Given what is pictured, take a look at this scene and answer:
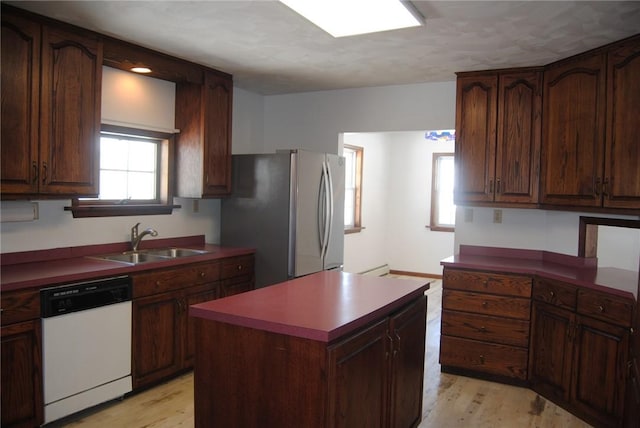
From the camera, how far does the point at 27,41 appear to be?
2740 mm

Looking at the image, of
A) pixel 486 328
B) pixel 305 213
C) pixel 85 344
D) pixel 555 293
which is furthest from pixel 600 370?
pixel 85 344

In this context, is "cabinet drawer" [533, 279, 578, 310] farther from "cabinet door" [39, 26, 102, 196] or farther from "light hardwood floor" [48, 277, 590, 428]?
"cabinet door" [39, 26, 102, 196]

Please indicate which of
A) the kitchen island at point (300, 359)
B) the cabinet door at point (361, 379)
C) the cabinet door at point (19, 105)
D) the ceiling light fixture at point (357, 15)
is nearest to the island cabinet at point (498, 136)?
the ceiling light fixture at point (357, 15)

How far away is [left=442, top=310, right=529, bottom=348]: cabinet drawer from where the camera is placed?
→ 3502 mm

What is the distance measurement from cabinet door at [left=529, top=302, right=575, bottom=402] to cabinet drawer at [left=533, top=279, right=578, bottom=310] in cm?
4

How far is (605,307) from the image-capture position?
287 centimetres

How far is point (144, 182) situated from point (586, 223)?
3494 mm

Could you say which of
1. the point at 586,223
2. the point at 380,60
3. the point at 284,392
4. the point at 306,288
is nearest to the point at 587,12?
the point at 380,60

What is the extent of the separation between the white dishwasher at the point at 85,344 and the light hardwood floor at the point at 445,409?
0.41 feet

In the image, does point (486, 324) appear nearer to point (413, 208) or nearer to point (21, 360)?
point (21, 360)

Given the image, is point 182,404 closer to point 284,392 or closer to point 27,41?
point 284,392

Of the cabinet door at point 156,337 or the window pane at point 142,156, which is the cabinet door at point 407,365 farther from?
the window pane at point 142,156

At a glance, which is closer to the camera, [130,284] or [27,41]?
[27,41]

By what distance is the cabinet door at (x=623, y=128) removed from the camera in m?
2.98
